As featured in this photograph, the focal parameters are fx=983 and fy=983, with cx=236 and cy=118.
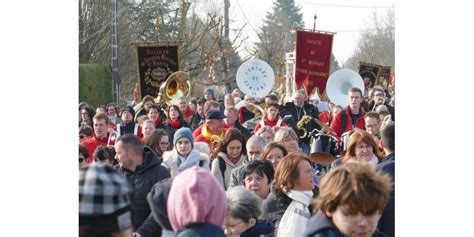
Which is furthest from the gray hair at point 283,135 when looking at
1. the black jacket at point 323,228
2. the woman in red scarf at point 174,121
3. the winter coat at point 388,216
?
the black jacket at point 323,228

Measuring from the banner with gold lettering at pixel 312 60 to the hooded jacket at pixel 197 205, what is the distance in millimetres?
12738

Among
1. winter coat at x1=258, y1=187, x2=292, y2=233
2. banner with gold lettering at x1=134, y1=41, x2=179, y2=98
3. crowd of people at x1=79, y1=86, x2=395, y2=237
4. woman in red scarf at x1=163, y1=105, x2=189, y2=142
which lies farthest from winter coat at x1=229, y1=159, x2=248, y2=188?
banner with gold lettering at x1=134, y1=41, x2=179, y2=98

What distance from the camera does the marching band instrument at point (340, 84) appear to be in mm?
15945

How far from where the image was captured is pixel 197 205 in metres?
3.30

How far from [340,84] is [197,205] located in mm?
13125

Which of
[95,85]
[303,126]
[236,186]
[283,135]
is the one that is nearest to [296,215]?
[236,186]

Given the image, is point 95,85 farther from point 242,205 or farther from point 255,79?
point 242,205

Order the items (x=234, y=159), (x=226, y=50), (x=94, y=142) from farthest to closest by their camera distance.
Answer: (x=226, y=50)
(x=94, y=142)
(x=234, y=159)
